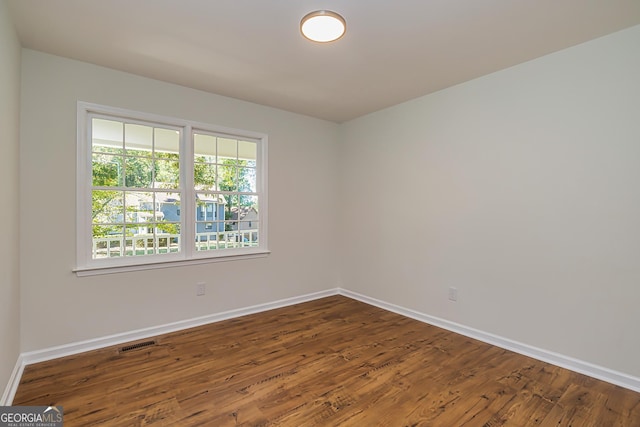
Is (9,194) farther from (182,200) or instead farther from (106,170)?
(182,200)

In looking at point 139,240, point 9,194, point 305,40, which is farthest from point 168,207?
point 305,40

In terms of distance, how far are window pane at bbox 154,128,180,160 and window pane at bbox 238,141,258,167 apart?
28.9 inches

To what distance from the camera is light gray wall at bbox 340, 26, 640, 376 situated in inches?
89.4

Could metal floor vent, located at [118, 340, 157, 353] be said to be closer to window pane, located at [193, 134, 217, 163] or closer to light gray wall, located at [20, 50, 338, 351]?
light gray wall, located at [20, 50, 338, 351]

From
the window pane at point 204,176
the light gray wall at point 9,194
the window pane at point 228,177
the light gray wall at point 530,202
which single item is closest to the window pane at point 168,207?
the window pane at point 204,176

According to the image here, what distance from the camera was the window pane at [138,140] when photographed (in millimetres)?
3043

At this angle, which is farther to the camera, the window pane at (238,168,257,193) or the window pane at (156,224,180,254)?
the window pane at (238,168,257,193)

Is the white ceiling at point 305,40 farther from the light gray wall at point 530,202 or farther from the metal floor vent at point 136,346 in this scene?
the metal floor vent at point 136,346

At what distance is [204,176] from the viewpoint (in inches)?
138

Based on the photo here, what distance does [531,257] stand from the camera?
271cm

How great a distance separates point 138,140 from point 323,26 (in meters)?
2.19

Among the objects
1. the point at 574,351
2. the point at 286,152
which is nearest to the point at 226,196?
the point at 286,152

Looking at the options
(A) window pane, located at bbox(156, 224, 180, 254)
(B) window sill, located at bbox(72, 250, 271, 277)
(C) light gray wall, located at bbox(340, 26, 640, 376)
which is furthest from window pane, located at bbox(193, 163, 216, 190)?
(C) light gray wall, located at bbox(340, 26, 640, 376)

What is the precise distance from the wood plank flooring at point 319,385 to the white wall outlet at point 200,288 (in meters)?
0.44
